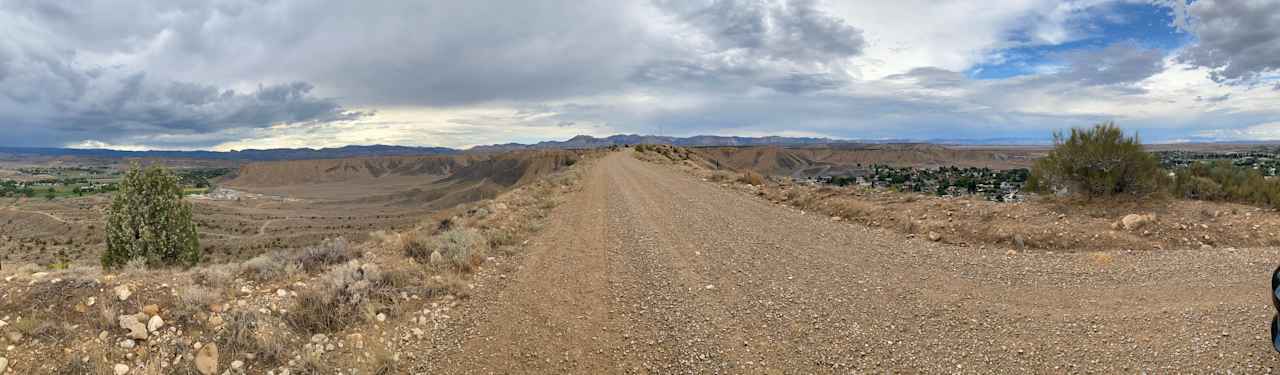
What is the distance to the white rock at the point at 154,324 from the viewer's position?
537cm

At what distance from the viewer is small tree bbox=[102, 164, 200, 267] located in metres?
11.4

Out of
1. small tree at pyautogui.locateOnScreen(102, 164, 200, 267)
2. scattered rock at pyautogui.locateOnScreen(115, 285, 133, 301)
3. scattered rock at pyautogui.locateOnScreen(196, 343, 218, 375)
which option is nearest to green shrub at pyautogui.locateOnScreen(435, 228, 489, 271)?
scattered rock at pyautogui.locateOnScreen(196, 343, 218, 375)

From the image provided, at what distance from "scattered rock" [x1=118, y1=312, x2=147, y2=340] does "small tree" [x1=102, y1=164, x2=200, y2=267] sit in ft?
24.4

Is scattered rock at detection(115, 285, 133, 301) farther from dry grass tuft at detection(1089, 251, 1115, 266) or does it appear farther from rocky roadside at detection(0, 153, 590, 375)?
dry grass tuft at detection(1089, 251, 1115, 266)

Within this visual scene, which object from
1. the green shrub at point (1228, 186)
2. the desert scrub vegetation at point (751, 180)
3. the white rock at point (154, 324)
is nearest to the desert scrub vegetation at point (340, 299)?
the white rock at point (154, 324)

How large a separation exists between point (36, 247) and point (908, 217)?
72.8 meters

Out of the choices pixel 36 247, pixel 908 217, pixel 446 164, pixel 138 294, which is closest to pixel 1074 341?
pixel 908 217

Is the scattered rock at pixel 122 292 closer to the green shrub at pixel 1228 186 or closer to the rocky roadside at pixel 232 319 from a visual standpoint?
the rocky roadside at pixel 232 319

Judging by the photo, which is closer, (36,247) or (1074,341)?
(1074,341)

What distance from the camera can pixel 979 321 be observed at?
5.41 m

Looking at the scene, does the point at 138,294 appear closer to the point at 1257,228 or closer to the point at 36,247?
the point at 1257,228

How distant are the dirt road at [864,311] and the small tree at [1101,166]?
352 cm

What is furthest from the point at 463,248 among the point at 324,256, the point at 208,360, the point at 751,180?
the point at 751,180

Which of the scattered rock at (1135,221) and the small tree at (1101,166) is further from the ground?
the small tree at (1101,166)
